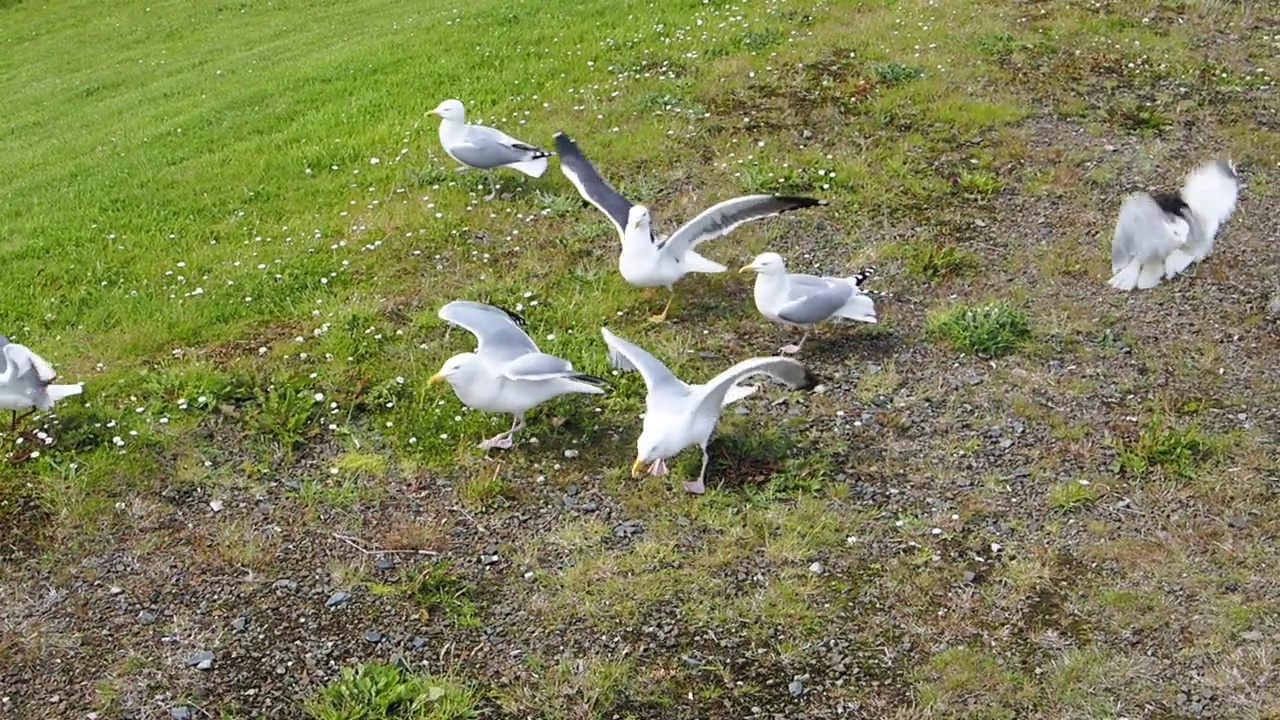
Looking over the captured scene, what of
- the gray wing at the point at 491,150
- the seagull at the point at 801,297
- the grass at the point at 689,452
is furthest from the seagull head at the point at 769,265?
the gray wing at the point at 491,150

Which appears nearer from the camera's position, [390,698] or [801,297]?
[390,698]

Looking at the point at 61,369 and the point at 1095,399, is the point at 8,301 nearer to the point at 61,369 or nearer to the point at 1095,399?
the point at 61,369

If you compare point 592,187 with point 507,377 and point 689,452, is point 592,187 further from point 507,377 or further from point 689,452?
point 689,452

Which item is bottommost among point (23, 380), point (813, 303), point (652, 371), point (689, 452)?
point (689, 452)

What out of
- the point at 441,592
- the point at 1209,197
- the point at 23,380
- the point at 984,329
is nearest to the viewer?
the point at 441,592

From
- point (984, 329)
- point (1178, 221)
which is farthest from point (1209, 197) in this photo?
point (984, 329)

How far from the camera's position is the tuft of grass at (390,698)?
4676 millimetres

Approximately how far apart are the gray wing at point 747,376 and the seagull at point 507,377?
0.69 m

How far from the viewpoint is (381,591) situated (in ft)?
17.7

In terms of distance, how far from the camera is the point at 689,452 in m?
6.29

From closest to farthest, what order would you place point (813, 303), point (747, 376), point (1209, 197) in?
point (747, 376), point (813, 303), point (1209, 197)

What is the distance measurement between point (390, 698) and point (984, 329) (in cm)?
451

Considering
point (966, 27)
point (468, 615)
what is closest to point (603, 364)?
point (468, 615)

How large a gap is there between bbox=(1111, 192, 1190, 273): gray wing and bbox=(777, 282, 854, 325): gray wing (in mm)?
1892
